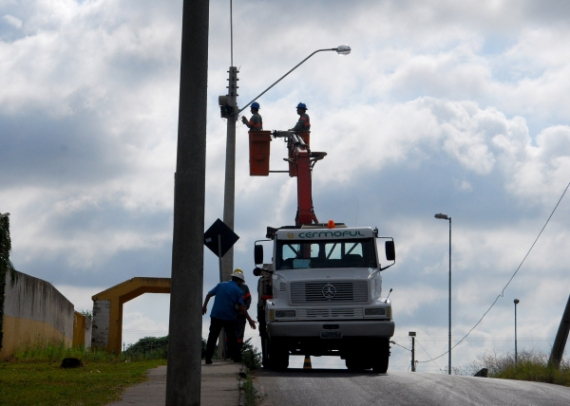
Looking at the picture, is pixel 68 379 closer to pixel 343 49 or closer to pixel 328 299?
pixel 328 299

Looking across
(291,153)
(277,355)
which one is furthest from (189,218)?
(291,153)

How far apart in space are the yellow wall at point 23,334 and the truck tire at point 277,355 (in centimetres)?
525

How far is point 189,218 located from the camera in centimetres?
802

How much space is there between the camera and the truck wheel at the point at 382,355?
56.3 ft

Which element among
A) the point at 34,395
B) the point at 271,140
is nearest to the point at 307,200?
the point at 271,140

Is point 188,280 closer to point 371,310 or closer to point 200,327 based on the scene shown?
point 200,327

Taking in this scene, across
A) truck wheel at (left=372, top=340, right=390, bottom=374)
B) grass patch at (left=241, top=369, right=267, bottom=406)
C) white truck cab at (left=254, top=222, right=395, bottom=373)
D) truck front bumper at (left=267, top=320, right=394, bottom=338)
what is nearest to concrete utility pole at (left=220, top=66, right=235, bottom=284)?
white truck cab at (left=254, top=222, right=395, bottom=373)

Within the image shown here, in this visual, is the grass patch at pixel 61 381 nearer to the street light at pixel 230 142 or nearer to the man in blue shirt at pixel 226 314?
the man in blue shirt at pixel 226 314

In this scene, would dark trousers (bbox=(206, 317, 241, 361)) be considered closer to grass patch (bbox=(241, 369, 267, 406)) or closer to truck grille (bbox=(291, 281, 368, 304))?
truck grille (bbox=(291, 281, 368, 304))

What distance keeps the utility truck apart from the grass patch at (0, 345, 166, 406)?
8.18 ft

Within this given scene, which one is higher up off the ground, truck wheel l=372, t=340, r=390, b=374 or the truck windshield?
the truck windshield

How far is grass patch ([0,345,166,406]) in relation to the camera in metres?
10.2

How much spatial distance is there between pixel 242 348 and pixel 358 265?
8.94ft

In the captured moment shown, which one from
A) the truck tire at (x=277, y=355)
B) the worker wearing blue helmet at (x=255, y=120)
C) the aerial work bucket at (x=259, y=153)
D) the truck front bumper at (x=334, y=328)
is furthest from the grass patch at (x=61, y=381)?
the worker wearing blue helmet at (x=255, y=120)
